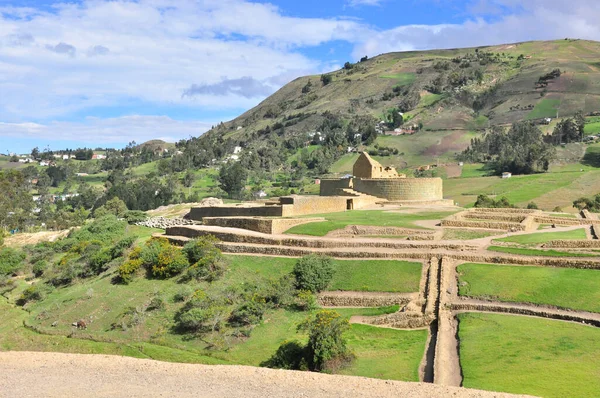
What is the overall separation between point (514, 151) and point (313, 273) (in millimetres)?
59996

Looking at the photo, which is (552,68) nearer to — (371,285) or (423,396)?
(371,285)

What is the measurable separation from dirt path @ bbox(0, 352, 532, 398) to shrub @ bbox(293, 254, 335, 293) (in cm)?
794

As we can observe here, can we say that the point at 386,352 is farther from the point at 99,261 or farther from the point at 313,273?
the point at 99,261

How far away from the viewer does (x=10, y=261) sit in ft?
116

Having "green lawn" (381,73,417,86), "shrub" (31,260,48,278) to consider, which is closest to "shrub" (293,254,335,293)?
"shrub" (31,260,48,278)

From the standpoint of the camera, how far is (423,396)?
11891 mm

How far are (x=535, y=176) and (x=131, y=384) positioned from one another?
59706 mm

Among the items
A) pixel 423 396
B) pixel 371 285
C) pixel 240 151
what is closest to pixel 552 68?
pixel 240 151

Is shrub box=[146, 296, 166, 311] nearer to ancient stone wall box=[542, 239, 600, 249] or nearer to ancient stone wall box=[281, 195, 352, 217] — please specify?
ancient stone wall box=[281, 195, 352, 217]

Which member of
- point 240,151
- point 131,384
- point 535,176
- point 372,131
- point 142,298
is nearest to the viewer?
point 131,384

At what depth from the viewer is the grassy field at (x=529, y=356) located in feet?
40.9

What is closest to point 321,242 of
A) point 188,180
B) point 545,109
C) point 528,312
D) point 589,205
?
point 528,312

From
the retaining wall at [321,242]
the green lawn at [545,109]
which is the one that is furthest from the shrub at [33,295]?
the green lawn at [545,109]

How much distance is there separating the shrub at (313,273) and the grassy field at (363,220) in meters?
4.96
